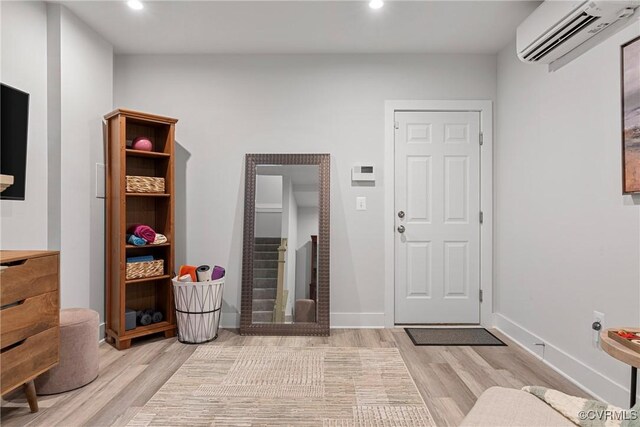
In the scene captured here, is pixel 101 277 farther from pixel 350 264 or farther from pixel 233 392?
pixel 350 264

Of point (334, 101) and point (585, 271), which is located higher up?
point (334, 101)

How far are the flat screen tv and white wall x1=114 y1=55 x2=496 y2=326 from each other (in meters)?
1.38

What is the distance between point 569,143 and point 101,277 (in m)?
3.67

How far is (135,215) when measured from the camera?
3248 mm

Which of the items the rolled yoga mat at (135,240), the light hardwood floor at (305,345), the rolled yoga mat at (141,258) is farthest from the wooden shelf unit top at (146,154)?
the light hardwood floor at (305,345)

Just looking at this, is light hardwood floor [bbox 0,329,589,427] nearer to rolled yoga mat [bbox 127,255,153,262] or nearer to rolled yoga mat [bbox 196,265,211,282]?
rolled yoga mat [bbox 196,265,211,282]

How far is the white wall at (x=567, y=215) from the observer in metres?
2.06

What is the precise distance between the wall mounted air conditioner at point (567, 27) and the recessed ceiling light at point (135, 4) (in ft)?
9.02

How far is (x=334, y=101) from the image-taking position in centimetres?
354

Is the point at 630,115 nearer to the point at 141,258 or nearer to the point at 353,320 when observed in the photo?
the point at 353,320

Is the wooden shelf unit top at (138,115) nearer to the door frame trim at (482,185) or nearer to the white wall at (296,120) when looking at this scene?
the white wall at (296,120)

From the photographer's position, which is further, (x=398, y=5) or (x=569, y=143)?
(x=398, y=5)

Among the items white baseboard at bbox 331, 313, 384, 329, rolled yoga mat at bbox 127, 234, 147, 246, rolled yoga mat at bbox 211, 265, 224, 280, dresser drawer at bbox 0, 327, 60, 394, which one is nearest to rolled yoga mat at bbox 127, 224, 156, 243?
rolled yoga mat at bbox 127, 234, 147, 246

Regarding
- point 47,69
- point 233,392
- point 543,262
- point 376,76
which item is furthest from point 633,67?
point 47,69
